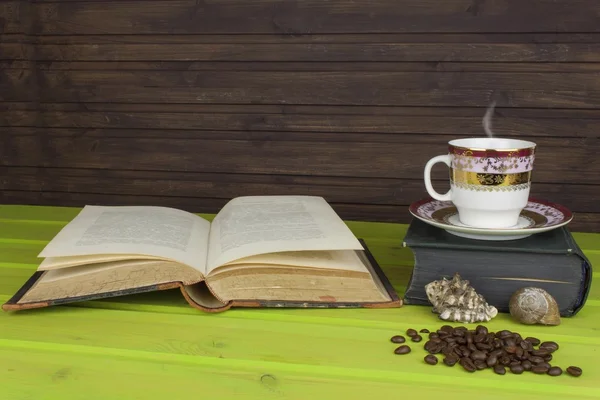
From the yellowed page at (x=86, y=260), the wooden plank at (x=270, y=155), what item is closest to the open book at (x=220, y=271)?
the yellowed page at (x=86, y=260)

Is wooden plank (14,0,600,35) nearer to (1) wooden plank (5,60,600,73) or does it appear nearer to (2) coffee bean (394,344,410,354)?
(1) wooden plank (5,60,600,73)

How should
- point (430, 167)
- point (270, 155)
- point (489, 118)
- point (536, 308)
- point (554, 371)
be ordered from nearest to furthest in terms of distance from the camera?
1. point (554, 371)
2. point (536, 308)
3. point (430, 167)
4. point (489, 118)
5. point (270, 155)

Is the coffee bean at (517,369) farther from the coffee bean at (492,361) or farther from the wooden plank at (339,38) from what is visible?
the wooden plank at (339,38)

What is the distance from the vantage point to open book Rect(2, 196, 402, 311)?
0.93 metres

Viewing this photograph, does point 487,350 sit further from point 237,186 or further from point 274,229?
point 237,186

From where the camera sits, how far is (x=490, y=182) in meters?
0.92

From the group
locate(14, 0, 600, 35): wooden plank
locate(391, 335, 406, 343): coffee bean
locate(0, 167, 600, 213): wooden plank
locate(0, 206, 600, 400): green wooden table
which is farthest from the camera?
locate(0, 167, 600, 213): wooden plank

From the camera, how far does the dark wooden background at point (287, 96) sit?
58.1 inches

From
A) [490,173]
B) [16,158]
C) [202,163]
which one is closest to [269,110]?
[202,163]

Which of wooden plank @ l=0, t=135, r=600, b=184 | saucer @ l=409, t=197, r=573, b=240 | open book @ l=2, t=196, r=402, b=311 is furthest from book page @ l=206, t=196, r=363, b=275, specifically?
wooden plank @ l=0, t=135, r=600, b=184

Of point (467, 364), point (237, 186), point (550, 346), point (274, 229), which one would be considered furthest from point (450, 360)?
point (237, 186)

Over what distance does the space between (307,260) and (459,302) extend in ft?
0.67

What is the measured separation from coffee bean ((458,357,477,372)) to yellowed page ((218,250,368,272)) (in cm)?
21

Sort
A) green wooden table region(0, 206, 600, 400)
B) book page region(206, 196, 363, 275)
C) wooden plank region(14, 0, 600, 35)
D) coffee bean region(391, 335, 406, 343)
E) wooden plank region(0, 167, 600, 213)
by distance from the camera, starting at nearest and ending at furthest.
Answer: green wooden table region(0, 206, 600, 400)
coffee bean region(391, 335, 406, 343)
book page region(206, 196, 363, 275)
wooden plank region(14, 0, 600, 35)
wooden plank region(0, 167, 600, 213)
